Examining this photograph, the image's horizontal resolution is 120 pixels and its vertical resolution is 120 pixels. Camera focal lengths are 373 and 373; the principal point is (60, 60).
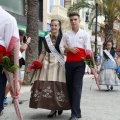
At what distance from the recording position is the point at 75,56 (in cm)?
589

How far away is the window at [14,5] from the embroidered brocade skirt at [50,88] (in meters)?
17.4

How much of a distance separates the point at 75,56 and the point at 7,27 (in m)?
2.51

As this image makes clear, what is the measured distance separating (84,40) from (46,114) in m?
1.48

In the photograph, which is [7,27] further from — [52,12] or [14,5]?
[52,12]

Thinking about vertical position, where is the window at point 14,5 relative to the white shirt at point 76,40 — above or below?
above

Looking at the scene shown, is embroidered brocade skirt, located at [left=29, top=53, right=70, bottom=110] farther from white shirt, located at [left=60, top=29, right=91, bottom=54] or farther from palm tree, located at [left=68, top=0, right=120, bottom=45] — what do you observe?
palm tree, located at [left=68, top=0, right=120, bottom=45]

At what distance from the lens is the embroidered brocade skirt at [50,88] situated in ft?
18.9

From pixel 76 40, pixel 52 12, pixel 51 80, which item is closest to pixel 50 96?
pixel 51 80

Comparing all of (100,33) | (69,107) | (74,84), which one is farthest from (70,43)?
(100,33)

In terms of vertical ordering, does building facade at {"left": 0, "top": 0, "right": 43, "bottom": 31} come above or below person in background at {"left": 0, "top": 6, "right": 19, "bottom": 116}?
above

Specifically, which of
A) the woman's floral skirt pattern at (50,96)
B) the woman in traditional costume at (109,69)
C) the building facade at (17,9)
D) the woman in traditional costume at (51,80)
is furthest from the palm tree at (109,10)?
the woman's floral skirt pattern at (50,96)

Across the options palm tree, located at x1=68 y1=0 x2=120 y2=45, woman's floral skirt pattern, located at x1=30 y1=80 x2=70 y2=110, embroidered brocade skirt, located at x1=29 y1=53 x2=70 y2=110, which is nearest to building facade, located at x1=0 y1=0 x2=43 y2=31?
palm tree, located at x1=68 y1=0 x2=120 y2=45

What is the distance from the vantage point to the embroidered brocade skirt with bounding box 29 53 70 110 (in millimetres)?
5754

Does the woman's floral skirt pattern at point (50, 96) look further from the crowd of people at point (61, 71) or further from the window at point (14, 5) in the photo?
the window at point (14, 5)
